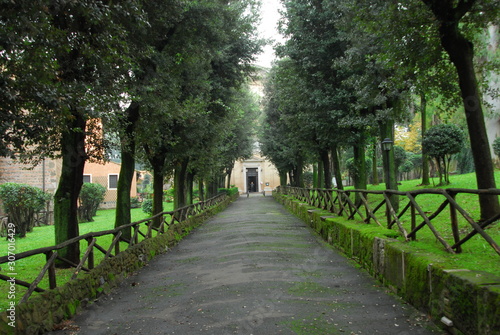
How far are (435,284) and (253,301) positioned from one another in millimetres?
2186

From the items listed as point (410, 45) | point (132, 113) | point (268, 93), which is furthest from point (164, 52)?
point (268, 93)

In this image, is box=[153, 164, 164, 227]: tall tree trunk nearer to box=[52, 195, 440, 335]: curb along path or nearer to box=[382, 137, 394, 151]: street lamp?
box=[52, 195, 440, 335]: curb along path

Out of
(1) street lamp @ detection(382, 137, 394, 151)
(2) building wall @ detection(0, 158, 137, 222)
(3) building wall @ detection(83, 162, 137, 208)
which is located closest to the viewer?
(1) street lamp @ detection(382, 137, 394, 151)

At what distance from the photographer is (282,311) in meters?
4.28

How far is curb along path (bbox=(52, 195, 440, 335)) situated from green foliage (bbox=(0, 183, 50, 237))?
10.8m

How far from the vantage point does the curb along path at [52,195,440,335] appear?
3.90 meters

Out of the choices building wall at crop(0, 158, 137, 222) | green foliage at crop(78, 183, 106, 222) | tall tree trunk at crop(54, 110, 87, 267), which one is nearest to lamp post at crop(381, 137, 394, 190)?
tall tree trunk at crop(54, 110, 87, 267)

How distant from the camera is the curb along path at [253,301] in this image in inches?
153

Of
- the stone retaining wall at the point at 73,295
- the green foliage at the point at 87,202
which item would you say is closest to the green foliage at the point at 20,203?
the green foliage at the point at 87,202

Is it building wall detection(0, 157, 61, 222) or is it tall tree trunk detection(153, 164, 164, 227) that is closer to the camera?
tall tree trunk detection(153, 164, 164, 227)

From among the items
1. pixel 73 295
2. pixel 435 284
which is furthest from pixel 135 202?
pixel 435 284

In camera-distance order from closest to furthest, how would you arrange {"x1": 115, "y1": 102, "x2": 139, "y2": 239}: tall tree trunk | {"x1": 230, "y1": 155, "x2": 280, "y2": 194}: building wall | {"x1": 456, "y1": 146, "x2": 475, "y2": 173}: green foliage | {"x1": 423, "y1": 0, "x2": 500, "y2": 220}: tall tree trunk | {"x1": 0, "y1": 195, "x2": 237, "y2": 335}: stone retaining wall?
{"x1": 0, "y1": 195, "x2": 237, "y2": 335}: stone retaining wall
{"x1": 423, "y1": 0, "x2": 500, "y2": 220}: tall tree trunk
{"x1": 115, "y1": 102, "x2": 139, "y2": 239}: tall tree trunk
{"x1": 456, "y1": 146, "x2": 475, "y2": 173}: green foliage
{"x1": 230, "y1": 155, "x2": 280, "y2": 194}: building wall

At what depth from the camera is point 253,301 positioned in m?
4.67

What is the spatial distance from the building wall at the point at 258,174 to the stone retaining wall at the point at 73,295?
47297 mm
